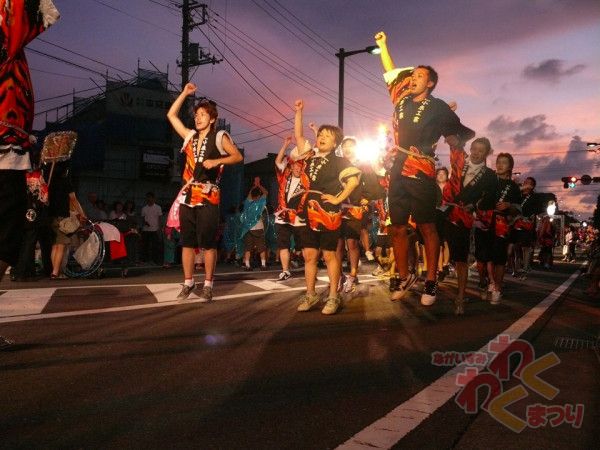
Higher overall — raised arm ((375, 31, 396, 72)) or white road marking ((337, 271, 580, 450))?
raised arm ((375, 31, 396, 72))

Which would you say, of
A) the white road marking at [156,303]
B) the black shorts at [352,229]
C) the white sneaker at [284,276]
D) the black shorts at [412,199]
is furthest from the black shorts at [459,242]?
the white sneaker at [284,276]

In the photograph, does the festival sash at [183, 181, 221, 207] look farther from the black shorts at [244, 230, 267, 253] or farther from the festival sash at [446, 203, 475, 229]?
the black shorts at [244, 230, 267, 253]

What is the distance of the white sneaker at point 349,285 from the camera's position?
295 inches

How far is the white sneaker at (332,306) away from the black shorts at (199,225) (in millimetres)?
1491

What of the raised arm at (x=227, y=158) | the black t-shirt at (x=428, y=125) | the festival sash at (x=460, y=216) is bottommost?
the festival sash at (x=460, y=216)

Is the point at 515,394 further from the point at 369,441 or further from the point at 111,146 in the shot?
the point at 111,146

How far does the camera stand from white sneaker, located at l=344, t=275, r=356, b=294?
7504 mm

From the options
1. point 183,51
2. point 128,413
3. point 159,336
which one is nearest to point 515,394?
point 128,413

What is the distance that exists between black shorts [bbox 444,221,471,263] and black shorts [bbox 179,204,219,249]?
2.60 metres

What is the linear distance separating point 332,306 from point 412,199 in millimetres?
1328

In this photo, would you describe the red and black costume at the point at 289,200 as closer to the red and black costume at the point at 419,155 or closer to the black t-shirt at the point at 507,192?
the red and black costume at the point at 419,155

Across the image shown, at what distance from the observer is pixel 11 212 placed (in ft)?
12.2

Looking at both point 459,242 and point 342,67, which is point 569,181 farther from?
point 459,242

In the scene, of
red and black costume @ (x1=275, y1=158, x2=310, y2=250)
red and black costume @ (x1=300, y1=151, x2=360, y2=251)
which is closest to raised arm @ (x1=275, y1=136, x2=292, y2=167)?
red and black costume @ (x1=275, y1=158, x2=310, y2=250)
